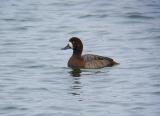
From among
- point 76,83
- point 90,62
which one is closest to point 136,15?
point 90,62

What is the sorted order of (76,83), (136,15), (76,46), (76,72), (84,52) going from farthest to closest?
(136,15)
(84,52)
(76,46)
(76,72)
(76,83)

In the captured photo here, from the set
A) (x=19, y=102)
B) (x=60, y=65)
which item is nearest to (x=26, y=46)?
(x=60, y=65)

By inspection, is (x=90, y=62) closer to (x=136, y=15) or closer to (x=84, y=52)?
(x=84, y=52)

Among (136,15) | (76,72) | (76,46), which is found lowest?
(136,15)

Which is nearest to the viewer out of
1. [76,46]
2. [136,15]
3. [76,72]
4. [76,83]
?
[76,83]

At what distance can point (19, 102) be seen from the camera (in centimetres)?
1850

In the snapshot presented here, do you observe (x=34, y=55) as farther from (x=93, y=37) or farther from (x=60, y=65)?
(x=93, y=37)

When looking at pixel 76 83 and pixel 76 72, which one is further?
pixel 76 72

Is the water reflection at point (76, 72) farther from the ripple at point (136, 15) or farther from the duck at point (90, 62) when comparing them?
the ripple at point (136, 15)

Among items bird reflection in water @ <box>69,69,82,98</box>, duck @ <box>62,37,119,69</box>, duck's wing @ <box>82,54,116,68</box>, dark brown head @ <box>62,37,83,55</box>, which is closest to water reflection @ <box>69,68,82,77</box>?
bird reflection in water @ <box>69,69,82,98</box>

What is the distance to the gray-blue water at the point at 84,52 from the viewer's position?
18.2m

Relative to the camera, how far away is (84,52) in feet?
83.8

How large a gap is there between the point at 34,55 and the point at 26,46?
1.71 metres

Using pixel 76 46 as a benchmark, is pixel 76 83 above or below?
below
